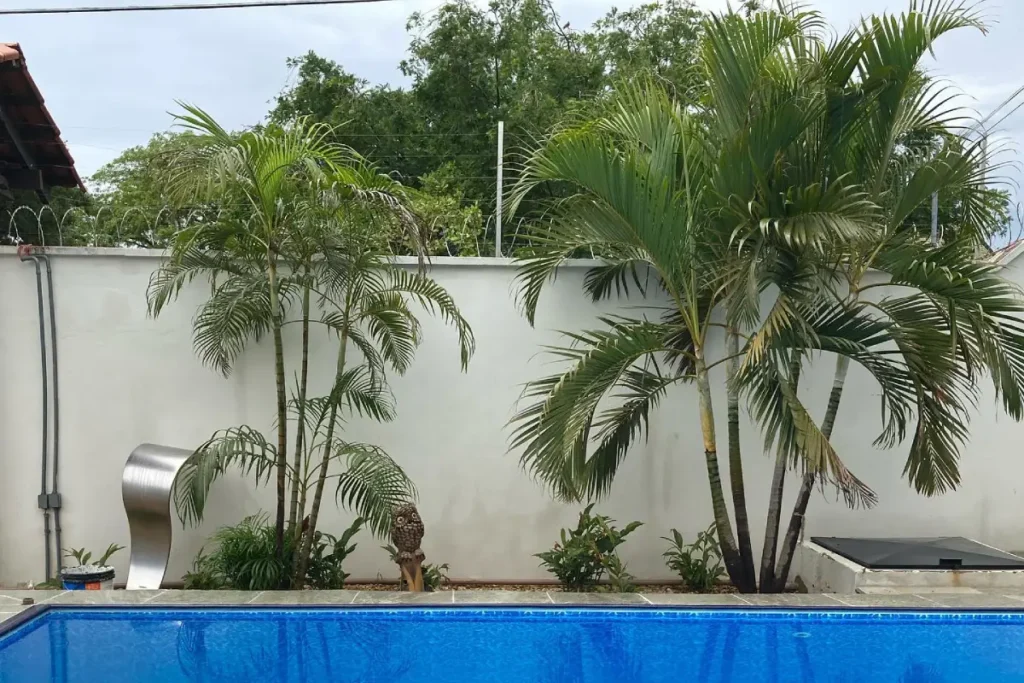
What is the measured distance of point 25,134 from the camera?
26.0 ft

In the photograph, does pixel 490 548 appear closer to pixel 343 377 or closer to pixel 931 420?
pixel 343 377

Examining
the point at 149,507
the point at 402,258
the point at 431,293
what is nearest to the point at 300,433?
the point at 149,507

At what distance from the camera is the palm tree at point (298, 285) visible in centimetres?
582

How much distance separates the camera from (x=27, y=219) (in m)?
14.9

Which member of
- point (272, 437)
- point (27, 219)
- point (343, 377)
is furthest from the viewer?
point (27, 219)

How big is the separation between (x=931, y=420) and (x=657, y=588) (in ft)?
7.86

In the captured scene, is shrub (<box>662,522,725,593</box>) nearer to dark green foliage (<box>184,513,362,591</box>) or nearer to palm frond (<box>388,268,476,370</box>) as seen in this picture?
palm frond (<box>388,268,476,370</box>)

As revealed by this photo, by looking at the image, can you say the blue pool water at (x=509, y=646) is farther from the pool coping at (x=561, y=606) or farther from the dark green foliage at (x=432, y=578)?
the dark green foliage at (x=432, y=578)

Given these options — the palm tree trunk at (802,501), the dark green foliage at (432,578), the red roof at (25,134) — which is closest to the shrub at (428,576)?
the dark green foliage at (432,578)

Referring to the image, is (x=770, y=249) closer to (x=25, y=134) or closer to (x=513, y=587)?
(x=513, y=587)

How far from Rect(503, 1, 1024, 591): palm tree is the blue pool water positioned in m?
0.77

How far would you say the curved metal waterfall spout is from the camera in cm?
620

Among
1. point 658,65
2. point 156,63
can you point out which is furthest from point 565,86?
point 156,63

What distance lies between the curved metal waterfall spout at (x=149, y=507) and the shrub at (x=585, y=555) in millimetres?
2645
